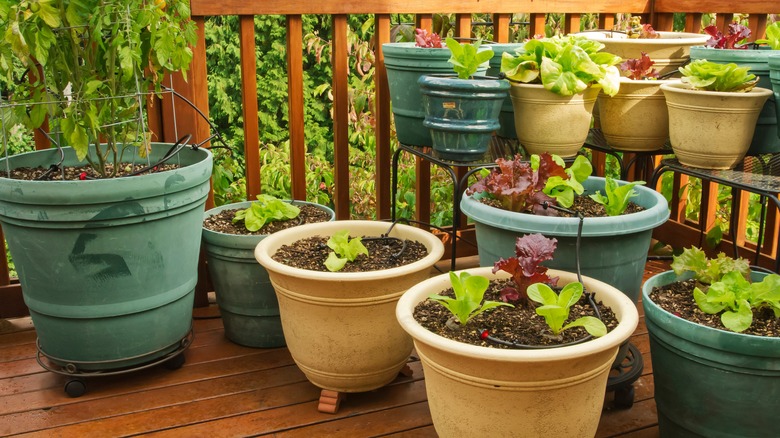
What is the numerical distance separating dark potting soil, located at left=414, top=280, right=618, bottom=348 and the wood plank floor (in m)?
0.43

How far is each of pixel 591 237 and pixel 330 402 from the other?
2.61 feet

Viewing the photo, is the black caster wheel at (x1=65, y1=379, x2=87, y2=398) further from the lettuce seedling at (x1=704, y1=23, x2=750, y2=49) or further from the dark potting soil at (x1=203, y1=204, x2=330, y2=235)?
the lettuce seedling at (x1=704, y1=23, x2=750, y2=49)

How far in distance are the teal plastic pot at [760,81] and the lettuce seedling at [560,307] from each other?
3.22 feet

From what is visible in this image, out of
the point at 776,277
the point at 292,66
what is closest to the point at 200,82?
the point at 292,66

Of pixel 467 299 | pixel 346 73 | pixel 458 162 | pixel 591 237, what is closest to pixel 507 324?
pixel 467 299

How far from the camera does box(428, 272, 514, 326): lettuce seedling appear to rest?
1637 millimetres

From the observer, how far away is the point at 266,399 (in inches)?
84.8

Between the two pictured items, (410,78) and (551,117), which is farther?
(410,78)

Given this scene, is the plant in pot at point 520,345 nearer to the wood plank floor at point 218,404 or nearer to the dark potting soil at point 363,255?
the dark potting soil at point 363,255

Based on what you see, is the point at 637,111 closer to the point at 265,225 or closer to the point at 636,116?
the point at 636,116

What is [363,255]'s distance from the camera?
83.8 inches

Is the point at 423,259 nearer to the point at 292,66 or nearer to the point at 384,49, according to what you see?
the point at 384,49

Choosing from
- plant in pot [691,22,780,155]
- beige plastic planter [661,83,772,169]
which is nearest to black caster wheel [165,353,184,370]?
beige plastic planter [661,83,772,169]

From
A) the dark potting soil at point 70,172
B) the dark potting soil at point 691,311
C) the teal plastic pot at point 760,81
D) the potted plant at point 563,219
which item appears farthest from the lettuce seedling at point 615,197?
the dark potting soil at point 70,172
